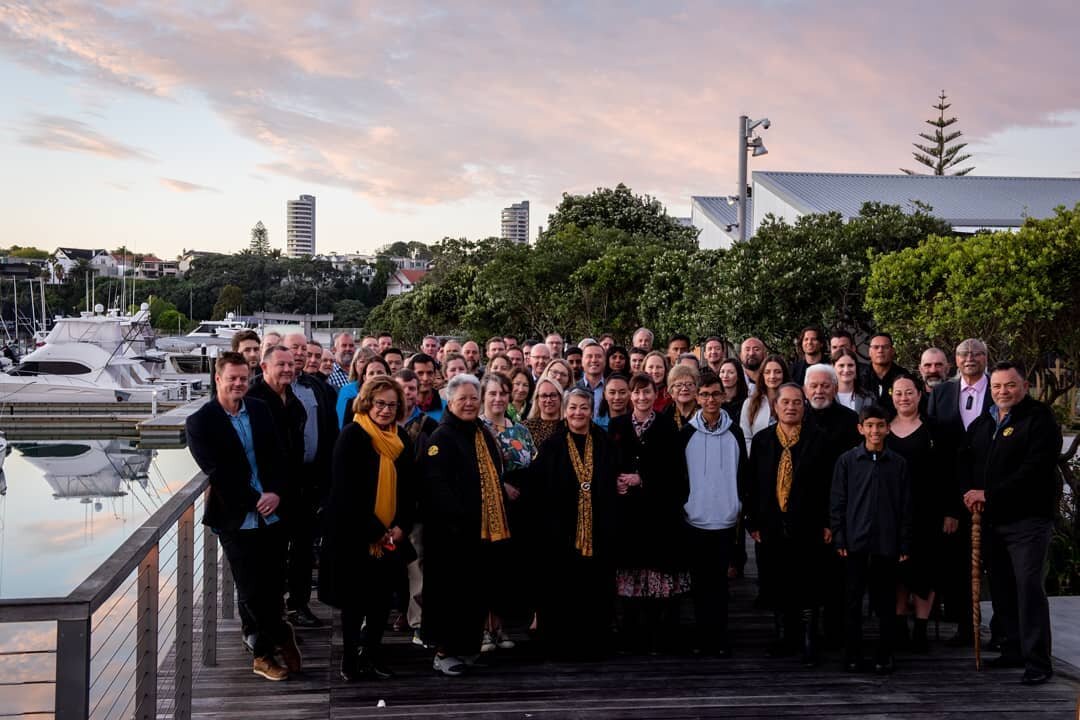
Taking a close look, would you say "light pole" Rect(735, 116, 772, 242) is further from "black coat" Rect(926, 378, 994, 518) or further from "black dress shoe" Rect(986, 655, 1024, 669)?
"black dress shoe" Rect(986, 655, 1024, 669)

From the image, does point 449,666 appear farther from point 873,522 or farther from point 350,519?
point 873,522

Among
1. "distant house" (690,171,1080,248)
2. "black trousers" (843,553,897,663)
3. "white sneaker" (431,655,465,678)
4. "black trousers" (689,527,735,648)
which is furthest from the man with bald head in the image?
"distant house" (690,171,1080,248)

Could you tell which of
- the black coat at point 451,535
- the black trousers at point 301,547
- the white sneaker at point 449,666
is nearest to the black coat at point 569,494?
the black coat at point 451,535

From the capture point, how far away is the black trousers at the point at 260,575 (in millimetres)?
4879

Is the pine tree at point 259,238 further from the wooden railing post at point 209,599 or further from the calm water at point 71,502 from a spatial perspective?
the wooden railing post at point 209,599

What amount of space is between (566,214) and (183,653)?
1631 inches

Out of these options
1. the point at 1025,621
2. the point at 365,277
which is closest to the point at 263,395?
the point at 1025,621

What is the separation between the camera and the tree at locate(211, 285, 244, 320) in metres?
93.6

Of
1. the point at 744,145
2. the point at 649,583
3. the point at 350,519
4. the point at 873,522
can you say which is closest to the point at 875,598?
the point at 873,522

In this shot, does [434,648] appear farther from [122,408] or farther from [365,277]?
[365,277]

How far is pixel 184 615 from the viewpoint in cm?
443

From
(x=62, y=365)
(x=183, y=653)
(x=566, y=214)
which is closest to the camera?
(x=183, y=653)

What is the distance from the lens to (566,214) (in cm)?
4481

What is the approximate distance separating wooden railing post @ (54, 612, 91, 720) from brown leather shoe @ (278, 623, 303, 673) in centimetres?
268
